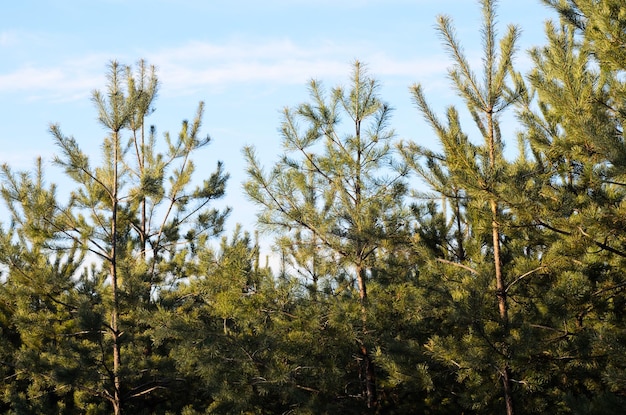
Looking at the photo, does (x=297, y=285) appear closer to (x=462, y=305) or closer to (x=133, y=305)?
(x=133, y=305)

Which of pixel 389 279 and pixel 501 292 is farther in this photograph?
pixel 389 279

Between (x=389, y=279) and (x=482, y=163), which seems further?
(x=389, y=279)

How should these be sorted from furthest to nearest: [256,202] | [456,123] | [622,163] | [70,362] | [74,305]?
[256,202] → [74,305] → [70,362] → [456,123] → [622,163]

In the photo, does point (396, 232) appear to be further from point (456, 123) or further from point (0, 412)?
point (0, 412)

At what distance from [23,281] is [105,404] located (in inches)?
86.1

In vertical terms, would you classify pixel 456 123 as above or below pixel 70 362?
above

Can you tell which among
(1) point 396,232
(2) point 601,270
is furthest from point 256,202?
(2) point 601,270

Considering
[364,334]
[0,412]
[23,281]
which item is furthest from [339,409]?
[0,412]

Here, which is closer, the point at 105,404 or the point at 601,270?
the point at 601,270

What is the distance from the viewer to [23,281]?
9531 millimetres

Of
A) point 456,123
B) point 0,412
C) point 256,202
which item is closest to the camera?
point 456,123

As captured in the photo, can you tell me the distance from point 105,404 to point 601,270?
7.06 meters

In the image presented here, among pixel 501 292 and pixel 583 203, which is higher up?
pixel 583 203

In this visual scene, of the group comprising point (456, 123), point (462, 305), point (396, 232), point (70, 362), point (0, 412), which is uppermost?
point (456, 123)
